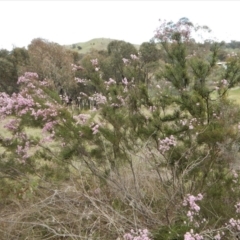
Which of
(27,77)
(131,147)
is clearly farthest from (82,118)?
(27,77)

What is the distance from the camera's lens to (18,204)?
16.5 ft

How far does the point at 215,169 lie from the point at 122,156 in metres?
1.23

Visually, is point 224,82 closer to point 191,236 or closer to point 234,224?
point 234,224

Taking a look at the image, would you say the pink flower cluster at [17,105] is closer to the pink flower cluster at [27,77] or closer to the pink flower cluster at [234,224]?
the pink flower cluster at [27,77]

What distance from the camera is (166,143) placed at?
4.39 m

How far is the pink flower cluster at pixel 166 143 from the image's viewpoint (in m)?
4.28

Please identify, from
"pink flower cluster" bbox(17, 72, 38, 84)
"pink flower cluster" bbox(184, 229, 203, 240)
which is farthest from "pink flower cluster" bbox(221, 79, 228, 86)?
"pink flower cluster" bbox(17, 72, 38, 84)

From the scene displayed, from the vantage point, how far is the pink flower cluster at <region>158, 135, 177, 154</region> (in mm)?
4277

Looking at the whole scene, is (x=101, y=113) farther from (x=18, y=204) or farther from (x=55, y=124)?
(x=18, y=204)

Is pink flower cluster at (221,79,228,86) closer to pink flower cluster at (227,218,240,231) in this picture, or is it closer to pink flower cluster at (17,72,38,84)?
pink flower cluster at (227,218,240,231)

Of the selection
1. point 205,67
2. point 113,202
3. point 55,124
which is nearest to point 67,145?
point 55,124

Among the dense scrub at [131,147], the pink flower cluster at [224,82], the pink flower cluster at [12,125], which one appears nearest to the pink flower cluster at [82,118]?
the dense scrub at [131,147]

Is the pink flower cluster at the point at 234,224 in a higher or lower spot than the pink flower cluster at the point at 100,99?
lower

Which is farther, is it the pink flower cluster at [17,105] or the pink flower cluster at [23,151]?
the pink flower cluster at [23,151]
